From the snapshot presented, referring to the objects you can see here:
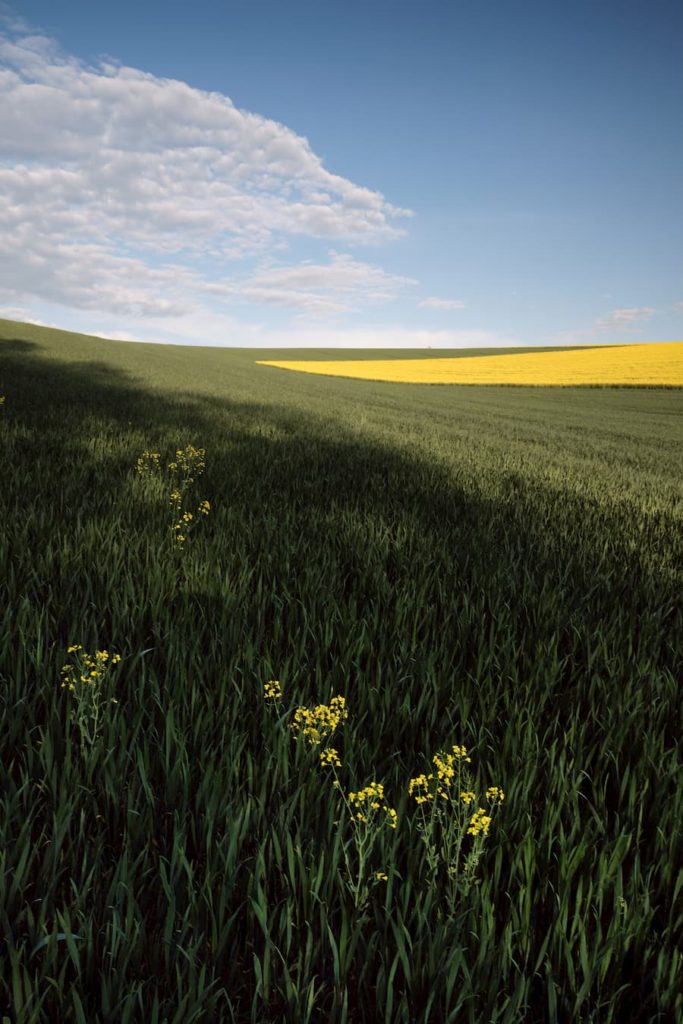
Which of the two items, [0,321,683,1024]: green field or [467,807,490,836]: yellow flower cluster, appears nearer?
[0,321,683,1024]: green field

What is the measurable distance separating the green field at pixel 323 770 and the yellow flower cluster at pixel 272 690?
58 millimetres

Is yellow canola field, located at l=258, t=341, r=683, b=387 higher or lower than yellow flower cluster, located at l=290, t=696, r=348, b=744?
higher

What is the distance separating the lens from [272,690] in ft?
5.24

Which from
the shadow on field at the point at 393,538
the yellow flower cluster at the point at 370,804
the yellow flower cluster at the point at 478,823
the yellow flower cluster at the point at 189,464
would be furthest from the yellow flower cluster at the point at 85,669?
the yellow flower cluster at the point at 189,464

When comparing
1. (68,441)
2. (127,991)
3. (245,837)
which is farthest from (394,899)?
(68,441)

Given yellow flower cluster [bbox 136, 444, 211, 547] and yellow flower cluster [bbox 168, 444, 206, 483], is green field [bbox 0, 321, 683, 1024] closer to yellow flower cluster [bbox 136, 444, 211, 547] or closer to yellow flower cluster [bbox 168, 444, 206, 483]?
yellow flower cluster [bbox 136, 444, 211, 547]

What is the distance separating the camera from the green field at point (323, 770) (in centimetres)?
94

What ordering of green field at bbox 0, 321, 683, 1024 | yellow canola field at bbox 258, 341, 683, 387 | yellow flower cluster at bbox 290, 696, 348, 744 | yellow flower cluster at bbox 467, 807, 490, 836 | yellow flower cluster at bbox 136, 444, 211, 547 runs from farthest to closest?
yellow canola field at bbox 258, 341, 683, 387, yellow flower cluster at bbox 136, 444, 211, 547, yellow flower cluster at bbox 290, 696, 348, 744, yellow flower cluster at bbox 467, 807, 490, 836, green field at bbox 0, 321, 683, 1024

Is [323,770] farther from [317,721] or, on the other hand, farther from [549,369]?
[549,369]

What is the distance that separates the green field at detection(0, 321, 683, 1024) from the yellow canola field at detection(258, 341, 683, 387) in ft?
140

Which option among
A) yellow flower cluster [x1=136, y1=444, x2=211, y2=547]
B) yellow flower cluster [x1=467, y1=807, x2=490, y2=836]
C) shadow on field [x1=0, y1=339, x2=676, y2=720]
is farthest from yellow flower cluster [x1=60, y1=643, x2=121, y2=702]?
yellow flower cluster [x1=136, y1=444, x2=211, y2=547]

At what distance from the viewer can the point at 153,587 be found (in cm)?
237

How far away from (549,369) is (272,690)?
181 ft

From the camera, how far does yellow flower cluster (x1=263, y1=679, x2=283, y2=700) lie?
5.06 ft
